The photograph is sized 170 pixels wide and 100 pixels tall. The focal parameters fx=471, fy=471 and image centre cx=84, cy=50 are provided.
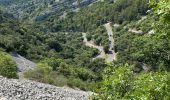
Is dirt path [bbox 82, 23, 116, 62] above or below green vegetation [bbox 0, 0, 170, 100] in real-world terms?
below

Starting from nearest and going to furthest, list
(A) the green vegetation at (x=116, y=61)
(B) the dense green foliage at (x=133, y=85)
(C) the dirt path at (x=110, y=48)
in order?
1. (B) the dense green foliage at (x=133, y=85)
2. (A) the green vegetation at (x=116, y=61)
3. (C) the dirt path at (x=110, y=48)

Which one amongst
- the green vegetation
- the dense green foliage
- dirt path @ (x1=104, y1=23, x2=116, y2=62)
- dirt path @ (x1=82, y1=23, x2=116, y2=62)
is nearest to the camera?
the dense green foliage

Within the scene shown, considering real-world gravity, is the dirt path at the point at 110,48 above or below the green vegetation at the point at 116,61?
below

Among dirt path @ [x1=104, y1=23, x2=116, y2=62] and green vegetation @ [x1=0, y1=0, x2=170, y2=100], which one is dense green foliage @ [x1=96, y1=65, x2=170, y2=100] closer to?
green vegetation @ [x1=0, y1=0, x2=170, y2=100]

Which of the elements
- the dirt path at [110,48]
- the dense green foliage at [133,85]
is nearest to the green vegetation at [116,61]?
the dense green foliage at [133,85]

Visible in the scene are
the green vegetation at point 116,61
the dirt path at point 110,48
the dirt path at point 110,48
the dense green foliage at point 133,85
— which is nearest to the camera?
the dense green foliage at point 133,85

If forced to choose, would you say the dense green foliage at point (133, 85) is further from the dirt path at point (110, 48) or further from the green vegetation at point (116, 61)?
the dirt path at point (110, 48)

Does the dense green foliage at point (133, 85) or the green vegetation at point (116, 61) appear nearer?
the dense green foliage at point (133, 85)

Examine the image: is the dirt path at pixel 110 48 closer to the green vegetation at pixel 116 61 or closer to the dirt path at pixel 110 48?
the dirt path at pixel 110 48

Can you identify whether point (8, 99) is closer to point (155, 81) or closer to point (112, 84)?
point (112, 84)

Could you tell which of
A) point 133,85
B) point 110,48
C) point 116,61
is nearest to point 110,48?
point 110,48

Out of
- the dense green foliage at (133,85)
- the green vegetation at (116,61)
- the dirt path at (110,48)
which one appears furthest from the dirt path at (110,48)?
the dense green foliage at (133,85)

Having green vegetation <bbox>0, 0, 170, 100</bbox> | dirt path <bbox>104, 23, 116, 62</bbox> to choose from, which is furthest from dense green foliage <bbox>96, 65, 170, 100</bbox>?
dirt path <bbox>104, 23, 116, 62</bbox>

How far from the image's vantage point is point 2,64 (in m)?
48.6
